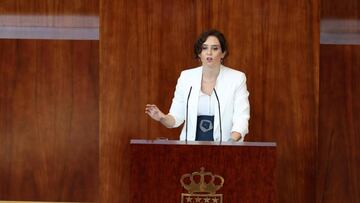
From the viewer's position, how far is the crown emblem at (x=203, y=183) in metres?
4.12

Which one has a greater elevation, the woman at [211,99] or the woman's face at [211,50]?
the woman's face at [211,50]

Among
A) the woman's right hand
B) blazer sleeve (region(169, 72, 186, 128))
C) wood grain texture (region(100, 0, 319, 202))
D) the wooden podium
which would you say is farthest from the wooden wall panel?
the wooden podium

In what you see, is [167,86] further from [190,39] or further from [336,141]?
[336,141]

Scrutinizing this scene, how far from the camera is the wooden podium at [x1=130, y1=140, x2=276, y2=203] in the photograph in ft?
13.6

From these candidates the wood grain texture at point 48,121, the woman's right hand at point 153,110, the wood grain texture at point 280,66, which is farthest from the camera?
the wood grain texture at point 48,121

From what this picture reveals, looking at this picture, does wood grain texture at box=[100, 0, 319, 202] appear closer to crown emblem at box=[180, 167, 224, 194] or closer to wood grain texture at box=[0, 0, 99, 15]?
wood grain texture at box=[0, 0, 99, 15]

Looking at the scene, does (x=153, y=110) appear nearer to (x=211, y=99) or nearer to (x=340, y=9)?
(x=211, y=99)

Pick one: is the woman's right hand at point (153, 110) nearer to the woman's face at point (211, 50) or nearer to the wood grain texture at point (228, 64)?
the woman's face at point (211, 50)

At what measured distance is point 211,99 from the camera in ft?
16.0

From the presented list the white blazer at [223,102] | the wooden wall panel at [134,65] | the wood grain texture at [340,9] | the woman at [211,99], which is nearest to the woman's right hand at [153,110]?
the woman at [211,99]

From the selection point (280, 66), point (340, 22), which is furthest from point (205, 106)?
point (340, 22)

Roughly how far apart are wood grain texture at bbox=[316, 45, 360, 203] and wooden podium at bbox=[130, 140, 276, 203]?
173 centimetres

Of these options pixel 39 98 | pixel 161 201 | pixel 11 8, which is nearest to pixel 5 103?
pixel 39 98

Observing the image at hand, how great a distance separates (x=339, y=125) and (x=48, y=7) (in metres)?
2.10
